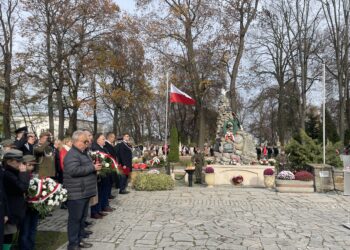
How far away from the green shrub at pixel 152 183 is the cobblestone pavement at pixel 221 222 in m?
1.05

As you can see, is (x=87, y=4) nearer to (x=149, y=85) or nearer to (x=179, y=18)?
(x=179, y=18)

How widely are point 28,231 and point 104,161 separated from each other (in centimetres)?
297

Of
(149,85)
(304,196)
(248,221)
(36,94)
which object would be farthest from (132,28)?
(248,221)

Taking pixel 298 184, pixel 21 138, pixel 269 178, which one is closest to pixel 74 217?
pixel 21 138

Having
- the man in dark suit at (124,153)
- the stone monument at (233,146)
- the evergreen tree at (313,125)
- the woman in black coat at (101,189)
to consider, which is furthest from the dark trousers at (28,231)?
the evergreen tree at (313,125)

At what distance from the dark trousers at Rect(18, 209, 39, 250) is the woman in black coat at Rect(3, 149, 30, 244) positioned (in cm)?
46

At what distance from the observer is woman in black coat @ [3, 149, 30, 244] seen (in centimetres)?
521

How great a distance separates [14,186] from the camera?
525 centimetres

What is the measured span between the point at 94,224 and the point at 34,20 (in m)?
22.5

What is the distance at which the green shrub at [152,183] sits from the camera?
14.1 meters

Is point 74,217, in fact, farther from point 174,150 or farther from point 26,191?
point 174,150

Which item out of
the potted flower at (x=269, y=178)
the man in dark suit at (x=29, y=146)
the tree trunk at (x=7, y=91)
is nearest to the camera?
the man in dark suit at (x=29, y=146)

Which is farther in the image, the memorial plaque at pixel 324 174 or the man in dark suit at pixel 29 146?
the memorial plaque at pixel 324 174

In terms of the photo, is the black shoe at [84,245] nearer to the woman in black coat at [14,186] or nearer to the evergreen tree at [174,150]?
the woman in black coat at [14,186]
